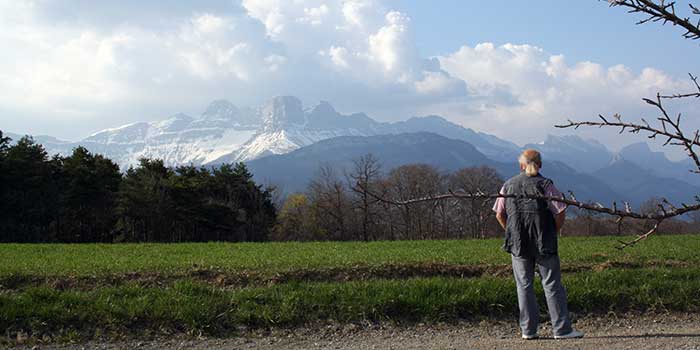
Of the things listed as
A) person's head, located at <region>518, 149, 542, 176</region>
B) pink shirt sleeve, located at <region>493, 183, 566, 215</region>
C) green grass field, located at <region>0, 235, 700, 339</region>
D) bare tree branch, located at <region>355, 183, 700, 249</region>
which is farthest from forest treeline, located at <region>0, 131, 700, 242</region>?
bare tree branch, located at <region>355, 183, 700, 249</region>

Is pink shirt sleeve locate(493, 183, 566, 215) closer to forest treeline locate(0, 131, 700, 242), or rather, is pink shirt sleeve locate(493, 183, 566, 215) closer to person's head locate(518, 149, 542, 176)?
person's head locate(518, 149, 542, 176)

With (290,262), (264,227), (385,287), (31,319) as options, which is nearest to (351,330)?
(385,287)

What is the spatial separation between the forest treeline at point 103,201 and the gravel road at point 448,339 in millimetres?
46626

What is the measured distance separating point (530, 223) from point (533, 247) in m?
0.30

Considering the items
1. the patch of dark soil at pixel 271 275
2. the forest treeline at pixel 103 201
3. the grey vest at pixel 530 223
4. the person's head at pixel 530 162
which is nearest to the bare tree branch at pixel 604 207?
the grey vest at pixel 530 223

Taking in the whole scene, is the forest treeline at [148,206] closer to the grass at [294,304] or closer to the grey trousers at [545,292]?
the grass at [294,304]

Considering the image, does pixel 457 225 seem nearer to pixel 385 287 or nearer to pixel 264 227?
pixel 264 227

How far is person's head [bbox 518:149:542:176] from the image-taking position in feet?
24.0

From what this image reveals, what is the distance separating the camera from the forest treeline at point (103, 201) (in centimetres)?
4912

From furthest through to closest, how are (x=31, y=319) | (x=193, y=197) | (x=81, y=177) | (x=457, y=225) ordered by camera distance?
(x=457, y=225), (x=193, y=197), (x=81, y=177), (x=31, y=319)

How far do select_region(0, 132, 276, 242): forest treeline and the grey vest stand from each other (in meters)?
49.1

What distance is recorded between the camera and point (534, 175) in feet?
23.7

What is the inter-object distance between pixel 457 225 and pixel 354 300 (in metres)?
66.7

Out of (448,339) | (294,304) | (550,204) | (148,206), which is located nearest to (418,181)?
(148,206)
